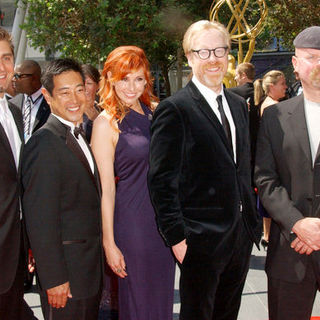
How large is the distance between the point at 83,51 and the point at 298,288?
39.4 ft

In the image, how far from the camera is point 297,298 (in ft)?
8.59

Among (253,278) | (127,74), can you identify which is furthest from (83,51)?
(127,74)

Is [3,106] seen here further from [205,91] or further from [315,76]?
[315,76]

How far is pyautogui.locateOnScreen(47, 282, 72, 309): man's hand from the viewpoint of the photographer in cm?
226

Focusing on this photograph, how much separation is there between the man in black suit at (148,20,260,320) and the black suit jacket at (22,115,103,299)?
15.2 inches

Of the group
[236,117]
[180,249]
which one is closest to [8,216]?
[180,249]

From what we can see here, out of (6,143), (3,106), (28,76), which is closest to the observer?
(6,143)

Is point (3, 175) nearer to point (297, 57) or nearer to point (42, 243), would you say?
point (42, 243)

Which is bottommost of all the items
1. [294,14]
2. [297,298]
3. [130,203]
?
[297,298]

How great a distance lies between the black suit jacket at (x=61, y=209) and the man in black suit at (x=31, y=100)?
8.87 ft

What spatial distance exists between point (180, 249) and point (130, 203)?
0.47m

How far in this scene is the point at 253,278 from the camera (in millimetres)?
4699

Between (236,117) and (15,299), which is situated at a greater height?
(236,117)

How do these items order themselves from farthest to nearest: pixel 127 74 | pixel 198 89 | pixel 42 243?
pixel 127 74, pixel 198 89, pixel 42 243
